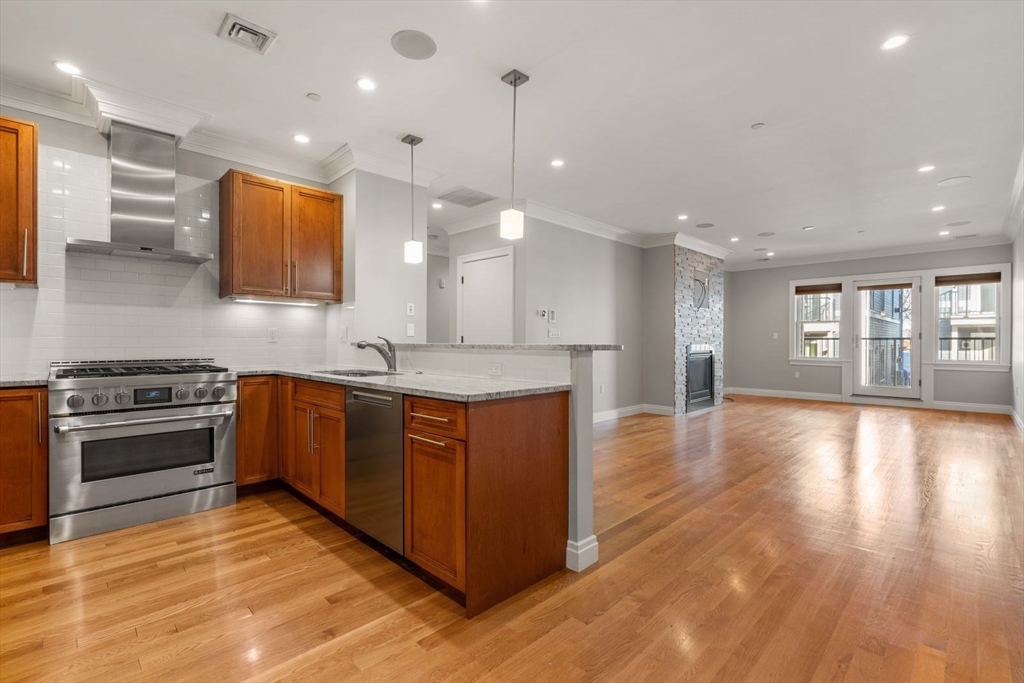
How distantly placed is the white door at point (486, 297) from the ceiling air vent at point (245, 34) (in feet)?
11.4

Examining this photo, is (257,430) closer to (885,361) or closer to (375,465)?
(375,465)

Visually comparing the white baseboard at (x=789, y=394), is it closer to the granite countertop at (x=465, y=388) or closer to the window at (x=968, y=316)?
the window at (x=968, y=316)

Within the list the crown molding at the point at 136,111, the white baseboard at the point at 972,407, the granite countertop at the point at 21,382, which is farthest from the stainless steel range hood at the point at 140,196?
the white baseboard at the point at 972,407

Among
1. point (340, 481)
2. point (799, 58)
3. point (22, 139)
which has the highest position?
point (799, 58)

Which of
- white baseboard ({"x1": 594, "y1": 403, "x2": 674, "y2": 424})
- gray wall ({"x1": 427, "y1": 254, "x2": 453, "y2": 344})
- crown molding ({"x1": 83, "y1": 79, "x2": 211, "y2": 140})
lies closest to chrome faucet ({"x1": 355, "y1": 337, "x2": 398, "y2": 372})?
crown molding ({"x1": 83, "y1": 79, "x2": 211, "y2": 140})

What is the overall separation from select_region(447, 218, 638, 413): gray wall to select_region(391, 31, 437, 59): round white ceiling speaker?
9.89 feet

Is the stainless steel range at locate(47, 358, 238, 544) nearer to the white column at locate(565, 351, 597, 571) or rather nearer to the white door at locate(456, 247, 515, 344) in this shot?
the white column at locate(565, 351, 597, 571)

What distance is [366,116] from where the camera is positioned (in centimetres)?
341

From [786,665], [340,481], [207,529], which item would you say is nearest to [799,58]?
[786,665]

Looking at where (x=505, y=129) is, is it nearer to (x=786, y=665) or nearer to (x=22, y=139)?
(x=22, y=139)

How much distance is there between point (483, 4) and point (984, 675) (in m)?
3.35

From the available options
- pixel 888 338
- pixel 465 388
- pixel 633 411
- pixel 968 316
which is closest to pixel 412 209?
pixel 465 388

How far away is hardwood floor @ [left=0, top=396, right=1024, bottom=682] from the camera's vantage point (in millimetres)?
1666

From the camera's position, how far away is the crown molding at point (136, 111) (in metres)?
3.02
